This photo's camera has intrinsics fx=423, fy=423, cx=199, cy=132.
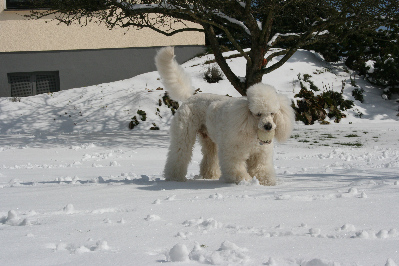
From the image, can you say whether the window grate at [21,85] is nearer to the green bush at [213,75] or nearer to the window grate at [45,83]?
the window grate at [45,83]

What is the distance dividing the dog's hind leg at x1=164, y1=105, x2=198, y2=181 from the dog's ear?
1.13m

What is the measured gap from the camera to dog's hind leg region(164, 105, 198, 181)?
209 inches

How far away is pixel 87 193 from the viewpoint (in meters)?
4.04

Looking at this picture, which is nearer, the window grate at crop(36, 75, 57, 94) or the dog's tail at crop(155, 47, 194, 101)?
the dog's tail at crop(155, 47, 194, 101)

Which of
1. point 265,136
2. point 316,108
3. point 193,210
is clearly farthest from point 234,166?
point 316,108

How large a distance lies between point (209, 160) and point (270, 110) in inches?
57.0

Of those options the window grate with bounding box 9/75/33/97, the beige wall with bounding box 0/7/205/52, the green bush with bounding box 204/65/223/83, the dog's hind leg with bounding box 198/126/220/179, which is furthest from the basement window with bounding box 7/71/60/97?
the dog's hind leg with bounding box 198/126/220/179

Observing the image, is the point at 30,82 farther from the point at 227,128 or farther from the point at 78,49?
the point at 227,128

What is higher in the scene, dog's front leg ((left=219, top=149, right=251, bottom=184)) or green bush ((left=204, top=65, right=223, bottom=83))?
green bush ((left=204, top=65, right=223, bottom=83))

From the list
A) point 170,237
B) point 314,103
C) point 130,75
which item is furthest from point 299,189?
point 130,75

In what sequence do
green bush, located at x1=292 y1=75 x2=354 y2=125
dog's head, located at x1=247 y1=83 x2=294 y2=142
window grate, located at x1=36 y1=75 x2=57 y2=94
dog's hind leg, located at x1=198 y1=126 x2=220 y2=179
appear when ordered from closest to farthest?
dog's head, located at x1=247 y1=83 x2=294 y2=142 → dog's hind leg, located at x1=198 y1=126 x2=220 y2=179 → green bush, located at x1=292 y1=75 x2=354 y2=125 → window grate, located at x1=36 y1=75 x2=57 y2=94

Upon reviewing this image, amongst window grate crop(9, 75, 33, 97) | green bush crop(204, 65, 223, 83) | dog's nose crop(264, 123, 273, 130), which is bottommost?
window grate crop(9, 75, 33, 97)

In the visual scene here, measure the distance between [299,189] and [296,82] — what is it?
36.4 feet

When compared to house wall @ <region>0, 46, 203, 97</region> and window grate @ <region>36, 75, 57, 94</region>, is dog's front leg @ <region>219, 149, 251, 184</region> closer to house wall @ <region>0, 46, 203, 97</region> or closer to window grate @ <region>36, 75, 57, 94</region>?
house wall @ <region>0, 46, 203, 97</region>
